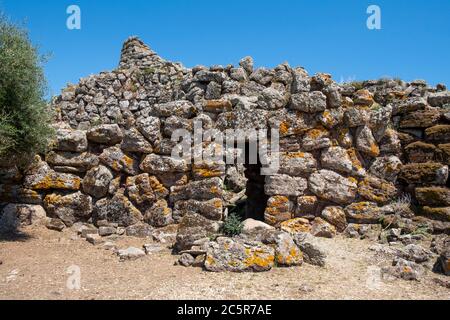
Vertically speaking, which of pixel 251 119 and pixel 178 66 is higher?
pixel 178 66

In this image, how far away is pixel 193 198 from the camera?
8453mm

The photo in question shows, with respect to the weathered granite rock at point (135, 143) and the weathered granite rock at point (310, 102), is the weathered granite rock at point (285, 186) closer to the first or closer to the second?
the weathered granite rock at point (310, 102)

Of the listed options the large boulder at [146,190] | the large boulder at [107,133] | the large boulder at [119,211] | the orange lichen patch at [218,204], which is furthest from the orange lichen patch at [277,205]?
the large boulder at [107,133]

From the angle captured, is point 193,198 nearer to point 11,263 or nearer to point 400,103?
point 11,263

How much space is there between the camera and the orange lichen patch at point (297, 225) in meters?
8.36

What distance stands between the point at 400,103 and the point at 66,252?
26.3ft

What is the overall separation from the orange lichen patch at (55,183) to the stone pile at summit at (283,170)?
0.02 m

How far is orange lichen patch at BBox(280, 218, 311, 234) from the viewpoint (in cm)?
836

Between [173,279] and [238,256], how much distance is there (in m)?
1.13

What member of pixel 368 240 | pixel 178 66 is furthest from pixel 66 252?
pixel 178 66

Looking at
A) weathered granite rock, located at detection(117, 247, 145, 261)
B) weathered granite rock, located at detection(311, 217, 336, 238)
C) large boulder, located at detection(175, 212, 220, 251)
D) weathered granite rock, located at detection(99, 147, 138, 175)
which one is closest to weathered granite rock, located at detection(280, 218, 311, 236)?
weathered granite rock, located at detection(311, 217, 336, 238)

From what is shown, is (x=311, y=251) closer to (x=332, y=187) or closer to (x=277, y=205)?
(x=277, y=205)

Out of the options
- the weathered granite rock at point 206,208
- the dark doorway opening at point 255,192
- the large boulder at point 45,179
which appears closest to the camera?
the weathered granite rock at point 206,208

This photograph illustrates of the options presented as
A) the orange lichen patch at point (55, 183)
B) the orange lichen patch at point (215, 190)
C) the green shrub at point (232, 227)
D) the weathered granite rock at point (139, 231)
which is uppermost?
the orange lichen patch at point (55, 183)
